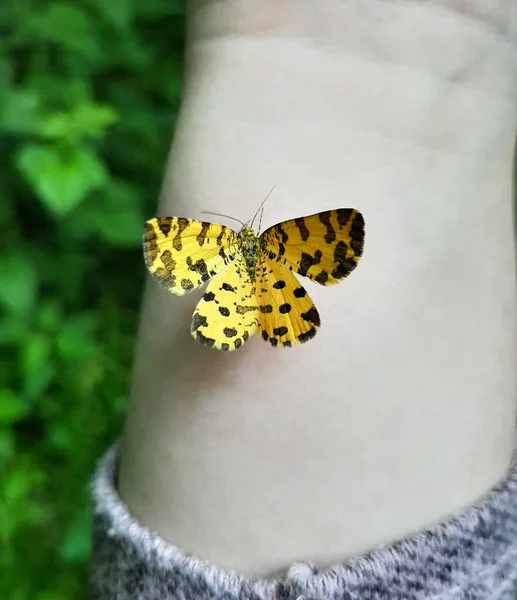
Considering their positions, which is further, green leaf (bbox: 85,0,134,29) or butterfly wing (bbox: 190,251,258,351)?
green leaf (bbox: 85,0,134,29)

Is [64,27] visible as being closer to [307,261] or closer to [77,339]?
[77,339]

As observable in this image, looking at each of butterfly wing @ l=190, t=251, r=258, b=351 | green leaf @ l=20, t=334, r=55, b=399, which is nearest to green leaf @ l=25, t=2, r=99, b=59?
green leaf @ l=20, t=334, r=55, b=399

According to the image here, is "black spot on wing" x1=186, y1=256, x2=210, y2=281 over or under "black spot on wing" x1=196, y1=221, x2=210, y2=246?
under

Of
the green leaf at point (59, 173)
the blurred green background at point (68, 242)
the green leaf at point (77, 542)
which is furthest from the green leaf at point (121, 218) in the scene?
the green leaf at point (77, 542)

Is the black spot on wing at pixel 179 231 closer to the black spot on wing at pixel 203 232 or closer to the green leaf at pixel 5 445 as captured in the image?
the black spot on wing at pixel 203 232

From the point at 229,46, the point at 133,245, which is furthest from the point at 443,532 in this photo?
the point at 133,245

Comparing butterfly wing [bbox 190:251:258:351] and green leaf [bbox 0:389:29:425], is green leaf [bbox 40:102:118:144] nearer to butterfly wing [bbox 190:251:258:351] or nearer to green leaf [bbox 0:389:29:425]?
green leaf [bbox 0:389:29:425]

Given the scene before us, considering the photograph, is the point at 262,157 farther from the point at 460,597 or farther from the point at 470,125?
the point at 460,597

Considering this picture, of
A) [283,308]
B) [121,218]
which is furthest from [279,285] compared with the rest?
[121,218]
